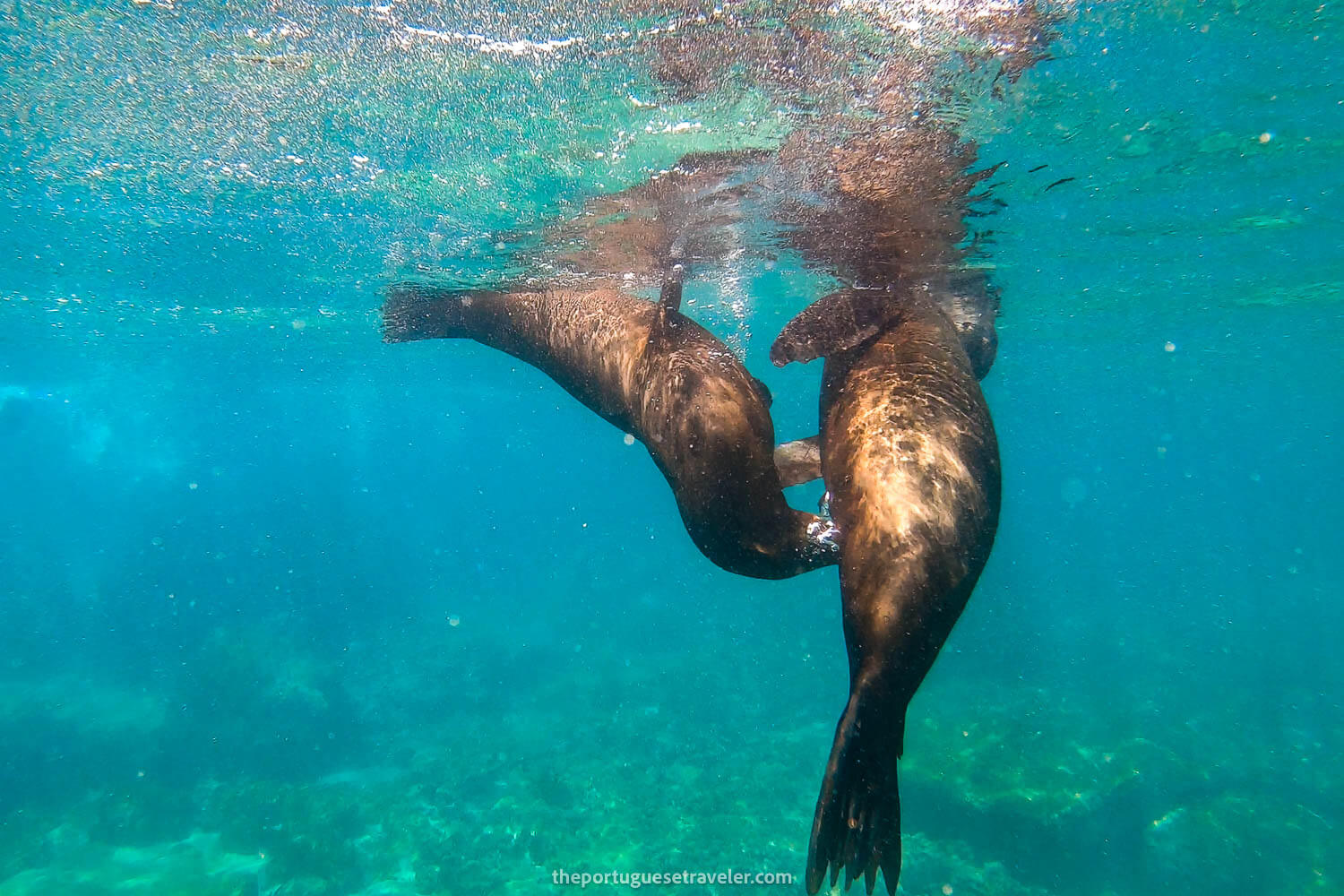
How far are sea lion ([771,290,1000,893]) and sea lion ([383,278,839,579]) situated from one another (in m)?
0.35

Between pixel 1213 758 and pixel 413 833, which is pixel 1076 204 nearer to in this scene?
pixel 1213 758

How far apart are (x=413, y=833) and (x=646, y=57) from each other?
16533 millimetres

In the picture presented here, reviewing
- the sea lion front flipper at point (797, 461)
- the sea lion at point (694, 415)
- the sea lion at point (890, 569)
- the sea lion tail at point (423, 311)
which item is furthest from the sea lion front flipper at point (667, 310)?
the sea lion tail at point (423, 311)

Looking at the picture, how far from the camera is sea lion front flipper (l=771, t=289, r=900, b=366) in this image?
556 cm

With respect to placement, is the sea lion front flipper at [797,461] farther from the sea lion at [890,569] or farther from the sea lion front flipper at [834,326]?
the sea lion front flipper at [834,326]

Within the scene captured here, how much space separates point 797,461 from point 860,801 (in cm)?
208

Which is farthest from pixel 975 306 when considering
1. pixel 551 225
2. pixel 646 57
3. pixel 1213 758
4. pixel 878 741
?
pixel 878 741

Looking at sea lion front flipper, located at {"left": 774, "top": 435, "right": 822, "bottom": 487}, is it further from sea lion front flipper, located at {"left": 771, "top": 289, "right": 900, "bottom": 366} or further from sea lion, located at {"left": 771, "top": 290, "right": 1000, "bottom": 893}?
sea lion front flipper, located at {"left": 771, "top": 289, "right": 900, "bottom": 366}

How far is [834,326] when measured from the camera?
577cm

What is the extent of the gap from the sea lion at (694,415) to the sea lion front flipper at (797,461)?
0.36m

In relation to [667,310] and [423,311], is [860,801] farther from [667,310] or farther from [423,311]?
[423,311]

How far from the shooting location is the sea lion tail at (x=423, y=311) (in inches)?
451

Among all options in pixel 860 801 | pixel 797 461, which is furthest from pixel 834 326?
pixel 860 801

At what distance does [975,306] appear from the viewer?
15.5 metres
